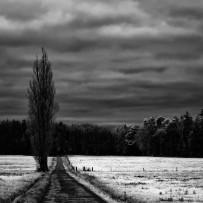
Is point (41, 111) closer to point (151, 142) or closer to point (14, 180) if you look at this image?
point (14, 180)

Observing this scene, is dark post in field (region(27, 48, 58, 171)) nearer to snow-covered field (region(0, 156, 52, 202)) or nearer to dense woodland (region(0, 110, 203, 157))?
snow-covered field (region(0, 156, 52, 202))

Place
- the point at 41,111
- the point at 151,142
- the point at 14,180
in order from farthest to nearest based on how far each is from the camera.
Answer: the point at 151,142, the point at 41,111, the point at 14,180

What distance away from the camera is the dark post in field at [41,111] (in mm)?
60312

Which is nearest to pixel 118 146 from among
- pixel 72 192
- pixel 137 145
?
pixel 137 145

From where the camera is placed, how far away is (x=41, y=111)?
203ft

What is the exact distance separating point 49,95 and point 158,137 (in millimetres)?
89947

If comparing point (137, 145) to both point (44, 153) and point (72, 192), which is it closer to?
point (44, 153)

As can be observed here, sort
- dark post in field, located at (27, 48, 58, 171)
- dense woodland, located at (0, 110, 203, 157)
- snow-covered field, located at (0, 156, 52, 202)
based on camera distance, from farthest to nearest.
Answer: dense woodland, located at (0, 110, 203, 157)
dark post in field, located at (27, 48, 58, 171)
snow-covered field, located at (0, 156, 52, 202)

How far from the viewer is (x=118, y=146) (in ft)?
593

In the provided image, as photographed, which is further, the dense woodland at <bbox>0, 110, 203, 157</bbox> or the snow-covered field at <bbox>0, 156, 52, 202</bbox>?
the dense woodland at <bbox>0, 110, 203, 157</bbox>

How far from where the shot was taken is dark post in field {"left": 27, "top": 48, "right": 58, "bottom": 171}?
60312 mm

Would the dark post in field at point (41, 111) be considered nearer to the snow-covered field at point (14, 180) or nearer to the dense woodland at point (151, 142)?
the snow-covered field at point (14, 180)

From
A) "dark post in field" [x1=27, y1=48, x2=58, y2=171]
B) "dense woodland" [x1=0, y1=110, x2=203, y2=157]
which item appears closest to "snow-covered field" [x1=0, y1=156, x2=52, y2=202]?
"dark post in field" [x1=27, y1=48, x2=58, y2=171]

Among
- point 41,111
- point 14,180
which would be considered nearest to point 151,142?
point 41,111
